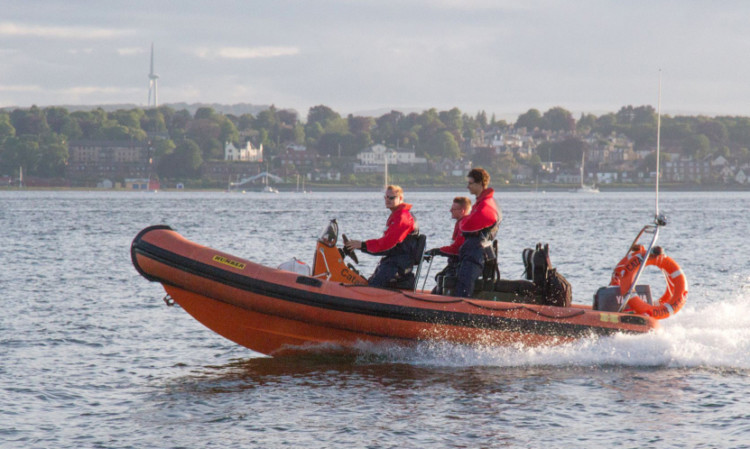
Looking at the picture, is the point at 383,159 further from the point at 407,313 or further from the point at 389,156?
the point at 407,313

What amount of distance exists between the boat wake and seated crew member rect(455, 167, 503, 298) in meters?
0.65

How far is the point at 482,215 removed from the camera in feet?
30.0

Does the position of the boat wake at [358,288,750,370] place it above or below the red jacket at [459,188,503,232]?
below

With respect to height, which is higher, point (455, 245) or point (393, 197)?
point (393, 197)

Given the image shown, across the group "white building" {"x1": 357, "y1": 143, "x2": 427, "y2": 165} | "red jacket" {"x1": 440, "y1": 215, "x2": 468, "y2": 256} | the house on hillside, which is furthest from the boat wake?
"white building" {"x1": 357, "y1": 143, "x2": 427, "y2": 165}

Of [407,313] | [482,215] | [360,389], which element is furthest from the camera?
[407,313]

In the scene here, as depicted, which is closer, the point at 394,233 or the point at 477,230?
the point at 477,230

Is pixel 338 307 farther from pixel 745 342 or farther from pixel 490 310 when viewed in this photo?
pixel 745 342

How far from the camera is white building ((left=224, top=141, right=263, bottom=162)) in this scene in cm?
17725

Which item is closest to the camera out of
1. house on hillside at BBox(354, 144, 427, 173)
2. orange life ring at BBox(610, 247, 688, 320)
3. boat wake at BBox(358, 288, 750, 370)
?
boat wake at BBox(358, 288, 750, 370)

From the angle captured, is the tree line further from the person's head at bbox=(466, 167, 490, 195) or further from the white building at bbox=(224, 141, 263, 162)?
the person's head at bbox=(466, 167, 490, 195)

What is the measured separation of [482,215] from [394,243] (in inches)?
35.7

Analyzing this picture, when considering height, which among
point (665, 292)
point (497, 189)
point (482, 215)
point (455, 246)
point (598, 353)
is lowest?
point (497, 189)

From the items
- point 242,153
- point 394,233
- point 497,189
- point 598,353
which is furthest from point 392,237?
point 242,153
